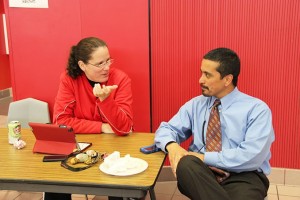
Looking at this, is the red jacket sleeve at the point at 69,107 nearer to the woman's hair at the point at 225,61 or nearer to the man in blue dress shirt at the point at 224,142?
the man in blue dress shirt at the point at 224,142

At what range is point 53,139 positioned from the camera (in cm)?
191

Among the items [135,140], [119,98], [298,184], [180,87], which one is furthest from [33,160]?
[298,184]

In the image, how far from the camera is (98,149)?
1.92m

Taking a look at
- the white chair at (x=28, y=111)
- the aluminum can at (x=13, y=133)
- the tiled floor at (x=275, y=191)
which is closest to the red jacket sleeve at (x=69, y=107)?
the aluminum can at (x=13, y=133)

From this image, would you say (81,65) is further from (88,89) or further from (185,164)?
(185,164)

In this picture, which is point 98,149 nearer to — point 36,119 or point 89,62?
point 89,62

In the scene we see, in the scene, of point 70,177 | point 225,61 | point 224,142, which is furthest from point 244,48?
point 70,177

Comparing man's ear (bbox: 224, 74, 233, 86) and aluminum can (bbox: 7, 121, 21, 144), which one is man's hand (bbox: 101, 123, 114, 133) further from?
man's ear (bbox: 224, 74, 233, 86)

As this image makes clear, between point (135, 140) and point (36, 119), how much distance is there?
118cm

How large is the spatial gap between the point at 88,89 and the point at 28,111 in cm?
79

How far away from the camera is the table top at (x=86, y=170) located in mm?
1548

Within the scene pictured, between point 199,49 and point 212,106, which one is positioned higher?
point 199,49

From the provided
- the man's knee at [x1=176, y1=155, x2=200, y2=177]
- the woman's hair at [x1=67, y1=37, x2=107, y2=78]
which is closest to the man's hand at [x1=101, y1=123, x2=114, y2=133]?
the woman's hair at [x1=67, y1=37, x2=107, y2=78]

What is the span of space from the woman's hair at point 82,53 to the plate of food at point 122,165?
82cm
